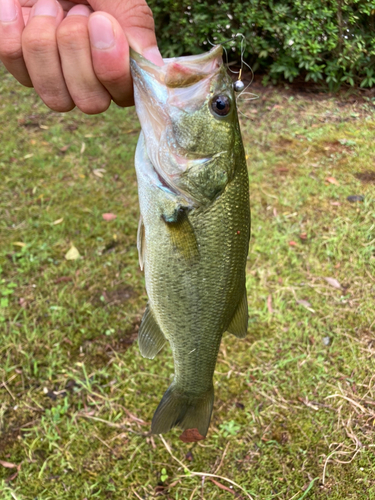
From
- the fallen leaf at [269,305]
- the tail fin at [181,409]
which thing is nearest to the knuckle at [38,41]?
the tail fin at [181,409]

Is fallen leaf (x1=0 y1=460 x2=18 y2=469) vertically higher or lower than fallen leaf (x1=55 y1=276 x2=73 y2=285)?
lower

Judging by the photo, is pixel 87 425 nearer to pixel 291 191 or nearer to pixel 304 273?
pixel 304 273

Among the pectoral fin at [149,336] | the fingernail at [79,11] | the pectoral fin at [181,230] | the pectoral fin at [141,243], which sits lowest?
the pectoral fin at [149,336]

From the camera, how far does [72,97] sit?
4.76 feet

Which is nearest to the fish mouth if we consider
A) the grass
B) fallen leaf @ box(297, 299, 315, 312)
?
the grass

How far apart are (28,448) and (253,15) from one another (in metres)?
5.06

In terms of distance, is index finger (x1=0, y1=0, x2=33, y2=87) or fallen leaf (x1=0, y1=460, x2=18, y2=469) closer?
index finger (x1=0, y1=0, x2=33, y2=87)

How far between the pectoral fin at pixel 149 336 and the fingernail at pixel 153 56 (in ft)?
2.92

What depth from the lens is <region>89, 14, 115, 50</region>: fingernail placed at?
1222mm

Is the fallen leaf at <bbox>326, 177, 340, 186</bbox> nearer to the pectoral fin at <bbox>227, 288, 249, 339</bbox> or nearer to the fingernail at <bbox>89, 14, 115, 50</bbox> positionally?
the pectoral fin at <bbox>227, 288, 249, 339</bbox>

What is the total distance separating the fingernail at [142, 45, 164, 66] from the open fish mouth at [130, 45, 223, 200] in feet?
0.15

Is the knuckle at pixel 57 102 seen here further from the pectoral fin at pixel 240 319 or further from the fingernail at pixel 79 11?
the pectoral fin at pixel 240 319

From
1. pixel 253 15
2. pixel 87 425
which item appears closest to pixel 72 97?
pixel 87 425

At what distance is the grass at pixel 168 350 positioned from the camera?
7.50 ft
